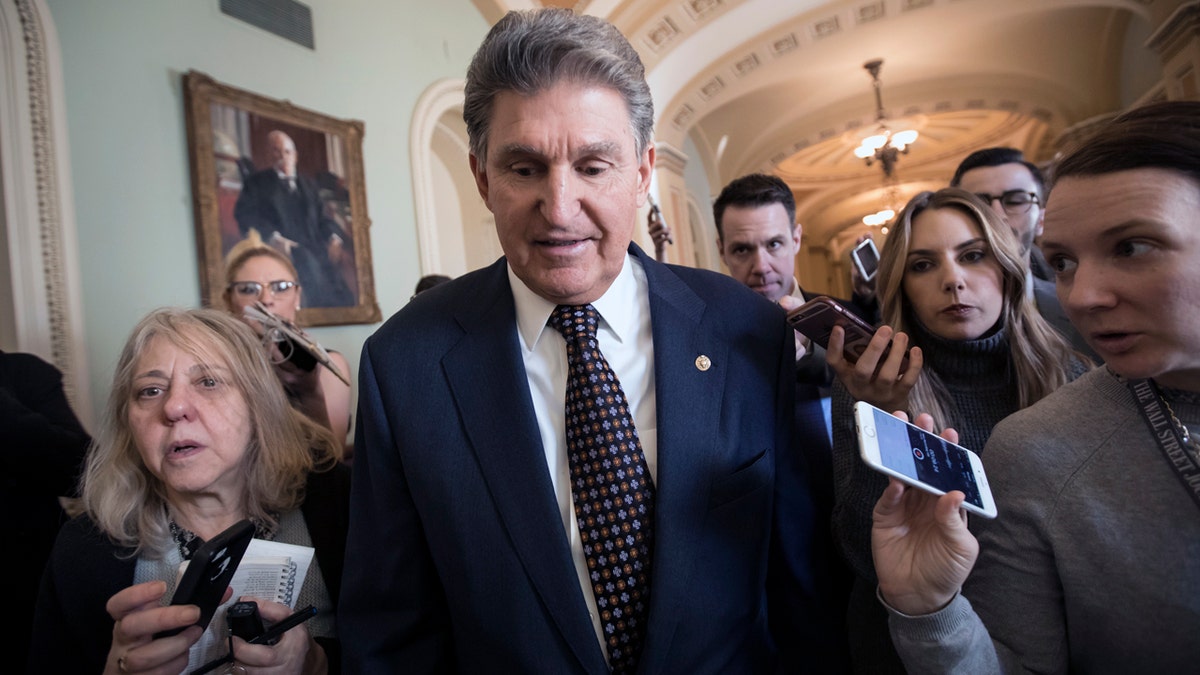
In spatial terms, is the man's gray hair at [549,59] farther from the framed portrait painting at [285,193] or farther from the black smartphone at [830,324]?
the framed portrait painting at [285,193]

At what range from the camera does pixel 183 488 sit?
1.73m

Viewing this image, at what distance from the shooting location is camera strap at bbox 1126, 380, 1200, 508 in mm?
1058

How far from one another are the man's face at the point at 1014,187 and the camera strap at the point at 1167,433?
2270mm

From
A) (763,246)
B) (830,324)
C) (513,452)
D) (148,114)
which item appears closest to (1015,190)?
(763,246)

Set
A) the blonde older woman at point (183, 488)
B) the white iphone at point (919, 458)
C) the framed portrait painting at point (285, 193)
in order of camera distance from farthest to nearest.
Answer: the framed portrait painting at point (285, 193) → the blonde older woman at point (183, 488) → the white iphone at point (919, 458)

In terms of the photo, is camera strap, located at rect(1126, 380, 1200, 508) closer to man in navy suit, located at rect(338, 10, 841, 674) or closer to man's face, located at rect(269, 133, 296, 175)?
man in navy suit, located at rect(338, 10, 841, 674)

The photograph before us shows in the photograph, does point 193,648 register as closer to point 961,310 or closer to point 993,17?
point 961,310

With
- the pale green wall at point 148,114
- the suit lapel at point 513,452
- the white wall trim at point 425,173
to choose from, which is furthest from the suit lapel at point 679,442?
the white wall trim at point 425,173

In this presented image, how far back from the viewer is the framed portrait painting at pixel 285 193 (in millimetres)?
3913

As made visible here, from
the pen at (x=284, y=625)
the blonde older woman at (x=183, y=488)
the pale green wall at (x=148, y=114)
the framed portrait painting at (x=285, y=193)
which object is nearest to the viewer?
the pen at (x=284, y=625)

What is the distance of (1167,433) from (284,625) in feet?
5.66

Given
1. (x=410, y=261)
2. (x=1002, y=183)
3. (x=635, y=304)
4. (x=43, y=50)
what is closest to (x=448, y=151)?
(x=410, y=261)

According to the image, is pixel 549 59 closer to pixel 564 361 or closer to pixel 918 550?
pixel 564 361

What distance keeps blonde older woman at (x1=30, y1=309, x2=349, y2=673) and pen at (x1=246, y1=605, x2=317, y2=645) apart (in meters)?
0.06
